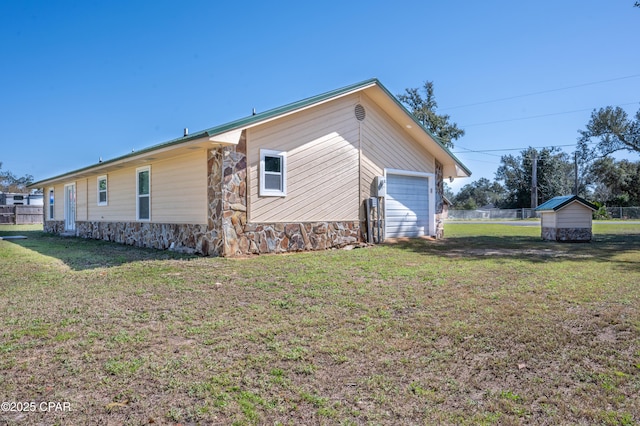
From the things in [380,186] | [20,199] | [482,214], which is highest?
[20,199]

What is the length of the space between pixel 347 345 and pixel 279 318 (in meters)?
1.01

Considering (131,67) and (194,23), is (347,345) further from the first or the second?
(131,67)

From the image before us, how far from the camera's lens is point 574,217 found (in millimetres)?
12172

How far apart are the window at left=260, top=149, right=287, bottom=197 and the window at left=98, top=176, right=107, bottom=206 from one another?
860cm

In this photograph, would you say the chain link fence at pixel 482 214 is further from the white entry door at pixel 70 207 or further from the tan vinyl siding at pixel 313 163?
the white entry door at pixel 70 207

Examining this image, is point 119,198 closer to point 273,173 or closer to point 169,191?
point 169,191

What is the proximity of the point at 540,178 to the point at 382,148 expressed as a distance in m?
41.8

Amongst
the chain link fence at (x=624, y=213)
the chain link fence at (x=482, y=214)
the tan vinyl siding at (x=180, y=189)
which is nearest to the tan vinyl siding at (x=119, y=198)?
the tan vinyl siding at (x=180, y=189)

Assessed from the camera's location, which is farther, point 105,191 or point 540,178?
point 540,178

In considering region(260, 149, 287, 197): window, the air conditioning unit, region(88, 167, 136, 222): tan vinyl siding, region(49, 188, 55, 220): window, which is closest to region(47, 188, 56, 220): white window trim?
region(49, 188, 55, 220): window

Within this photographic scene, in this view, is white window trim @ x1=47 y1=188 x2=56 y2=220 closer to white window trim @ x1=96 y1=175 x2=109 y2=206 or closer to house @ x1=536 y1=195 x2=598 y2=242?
white window trim @ x1=96 y1=175 x2=109 y2=206

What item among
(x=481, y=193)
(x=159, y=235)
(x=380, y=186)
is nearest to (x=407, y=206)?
(x=380, y=186)

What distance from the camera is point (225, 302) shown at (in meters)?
4.86

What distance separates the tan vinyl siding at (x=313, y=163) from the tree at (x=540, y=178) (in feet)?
134
